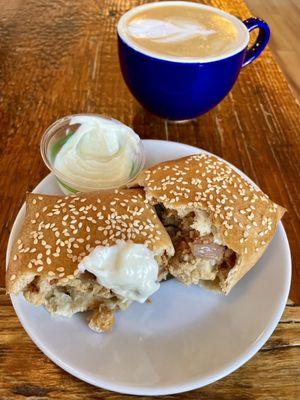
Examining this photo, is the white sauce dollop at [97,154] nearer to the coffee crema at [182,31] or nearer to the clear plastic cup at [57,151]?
the clear plastic cup at [57,151]

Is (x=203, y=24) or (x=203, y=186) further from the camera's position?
(x=203, y=24)

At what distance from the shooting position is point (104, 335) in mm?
969

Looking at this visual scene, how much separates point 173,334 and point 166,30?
1013mm

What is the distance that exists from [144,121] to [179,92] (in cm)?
25

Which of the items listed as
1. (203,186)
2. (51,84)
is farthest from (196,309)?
(51,84)

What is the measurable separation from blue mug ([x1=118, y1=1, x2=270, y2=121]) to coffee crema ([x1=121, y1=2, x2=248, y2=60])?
23 millimetres

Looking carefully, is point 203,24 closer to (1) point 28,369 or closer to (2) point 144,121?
(2) point 144,121

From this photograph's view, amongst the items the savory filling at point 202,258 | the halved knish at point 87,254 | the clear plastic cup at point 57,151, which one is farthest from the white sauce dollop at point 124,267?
the clear plastic cup at point 57,151

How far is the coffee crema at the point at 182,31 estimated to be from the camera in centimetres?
139

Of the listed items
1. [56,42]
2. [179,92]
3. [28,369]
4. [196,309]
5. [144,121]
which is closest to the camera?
[28,369]

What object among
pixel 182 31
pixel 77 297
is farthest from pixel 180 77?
pixel 77 297

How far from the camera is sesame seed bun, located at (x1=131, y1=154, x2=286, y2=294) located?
1.07 m

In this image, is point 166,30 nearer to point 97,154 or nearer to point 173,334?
point 97,154

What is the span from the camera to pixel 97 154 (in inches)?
53.1
